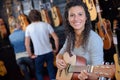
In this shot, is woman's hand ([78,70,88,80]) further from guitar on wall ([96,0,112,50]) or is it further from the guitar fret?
guitar on wall ([96,0,112,50])

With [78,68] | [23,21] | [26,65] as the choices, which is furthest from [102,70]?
[23,21]

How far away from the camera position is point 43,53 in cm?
395

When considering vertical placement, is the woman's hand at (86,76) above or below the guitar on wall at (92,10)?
below

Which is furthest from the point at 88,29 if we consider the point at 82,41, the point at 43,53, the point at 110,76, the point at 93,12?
the point at 43,53

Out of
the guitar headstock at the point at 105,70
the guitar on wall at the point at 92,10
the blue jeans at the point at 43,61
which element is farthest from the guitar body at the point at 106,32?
the guitar headstock at the point at 105,70

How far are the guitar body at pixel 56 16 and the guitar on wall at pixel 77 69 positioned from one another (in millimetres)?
2147

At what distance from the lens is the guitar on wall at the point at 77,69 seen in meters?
1.73

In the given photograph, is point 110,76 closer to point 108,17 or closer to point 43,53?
point 108,17

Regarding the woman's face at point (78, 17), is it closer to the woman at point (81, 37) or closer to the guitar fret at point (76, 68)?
the woman at point (81, 37)

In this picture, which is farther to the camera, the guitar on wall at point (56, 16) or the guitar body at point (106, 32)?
the guitar on wall at point (56, 16)

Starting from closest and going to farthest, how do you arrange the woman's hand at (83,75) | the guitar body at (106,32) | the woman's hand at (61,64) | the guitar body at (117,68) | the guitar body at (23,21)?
the guitar body at (117,68), the woman's hand at (83,75), the woman's hand at (61,64), the guitar body at (106,32), the guitar body at (23,21)

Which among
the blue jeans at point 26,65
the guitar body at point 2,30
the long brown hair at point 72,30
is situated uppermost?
the long brown hair at point 72,30

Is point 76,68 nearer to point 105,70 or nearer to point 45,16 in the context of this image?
point 105,70

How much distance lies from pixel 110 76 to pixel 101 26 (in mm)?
1880
